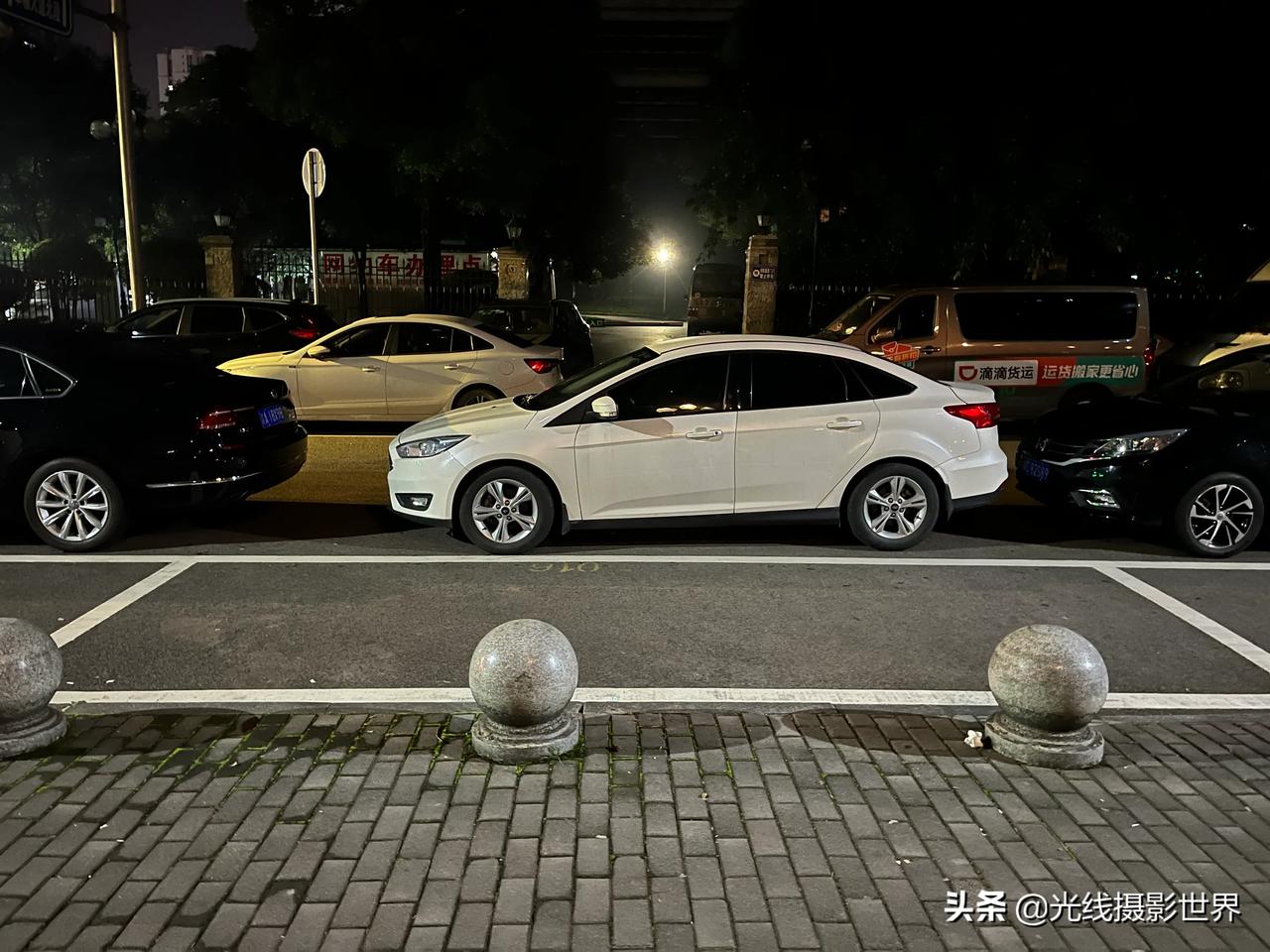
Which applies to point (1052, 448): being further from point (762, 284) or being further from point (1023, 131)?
point (762, 284)

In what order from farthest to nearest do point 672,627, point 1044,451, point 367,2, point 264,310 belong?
point 367,2, point 264,310, point 1044,451, point 672,627

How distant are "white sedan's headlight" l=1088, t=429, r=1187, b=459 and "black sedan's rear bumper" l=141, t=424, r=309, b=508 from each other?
6.05 meters

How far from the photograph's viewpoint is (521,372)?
41.1 feet

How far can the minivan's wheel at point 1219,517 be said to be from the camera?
736cm

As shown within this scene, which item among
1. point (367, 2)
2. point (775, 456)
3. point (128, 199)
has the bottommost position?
point (775, 456)

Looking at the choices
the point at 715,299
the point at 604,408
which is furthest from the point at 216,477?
the point at 715,299

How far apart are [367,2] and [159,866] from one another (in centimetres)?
2676

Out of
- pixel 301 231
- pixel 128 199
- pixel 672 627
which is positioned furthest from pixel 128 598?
pixel 301 231

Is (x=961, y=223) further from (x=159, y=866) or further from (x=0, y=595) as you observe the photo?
(x=159, y=866)

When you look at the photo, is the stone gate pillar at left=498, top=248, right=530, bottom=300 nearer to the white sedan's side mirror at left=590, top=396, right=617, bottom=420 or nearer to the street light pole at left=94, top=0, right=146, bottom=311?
the street light pole at left=94, top=0, right=146, bottom=311

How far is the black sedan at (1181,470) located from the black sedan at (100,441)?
605 centimetres

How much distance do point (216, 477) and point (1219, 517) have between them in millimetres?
7040

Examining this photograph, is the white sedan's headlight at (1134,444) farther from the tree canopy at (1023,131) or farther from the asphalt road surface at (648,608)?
the tree canopy at (1023,131)

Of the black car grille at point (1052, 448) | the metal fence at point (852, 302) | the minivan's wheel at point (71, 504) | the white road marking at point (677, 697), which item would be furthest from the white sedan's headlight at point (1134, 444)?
the metal fence at point (852, 302)
